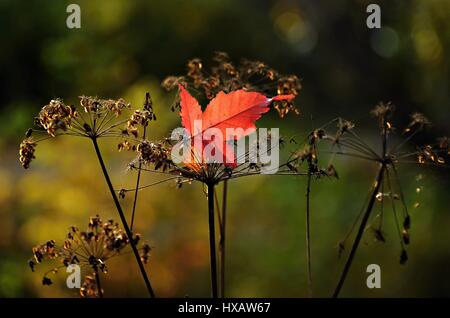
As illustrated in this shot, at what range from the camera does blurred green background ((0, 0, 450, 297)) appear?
4.04 meters

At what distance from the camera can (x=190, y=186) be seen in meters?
4.55

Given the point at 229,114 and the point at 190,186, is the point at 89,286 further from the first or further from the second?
the point at 190,186

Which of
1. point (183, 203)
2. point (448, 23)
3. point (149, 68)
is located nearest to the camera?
point (183, 203)

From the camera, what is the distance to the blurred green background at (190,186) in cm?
404

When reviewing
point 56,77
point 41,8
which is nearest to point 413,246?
point 56,77

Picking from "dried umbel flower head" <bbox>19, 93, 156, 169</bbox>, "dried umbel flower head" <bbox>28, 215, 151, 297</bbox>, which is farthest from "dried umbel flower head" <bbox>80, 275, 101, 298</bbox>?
"dried umbel flower head" <bbox>19, 93, 156, 169</bbox>

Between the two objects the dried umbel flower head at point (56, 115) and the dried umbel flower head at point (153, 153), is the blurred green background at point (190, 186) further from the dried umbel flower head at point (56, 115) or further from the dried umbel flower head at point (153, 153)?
the dried umbel flower head at point (56, 115)

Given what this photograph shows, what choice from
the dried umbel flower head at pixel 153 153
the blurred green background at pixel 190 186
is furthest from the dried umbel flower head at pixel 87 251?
the blurred green background at pixel 190 186

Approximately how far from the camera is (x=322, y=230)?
198 inches

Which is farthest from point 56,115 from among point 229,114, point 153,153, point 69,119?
point 229,114

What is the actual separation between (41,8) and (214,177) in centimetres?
628

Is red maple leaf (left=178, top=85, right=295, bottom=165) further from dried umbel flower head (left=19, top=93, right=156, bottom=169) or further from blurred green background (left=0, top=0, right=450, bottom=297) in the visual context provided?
blurred green background (left=0, top=0, right=450, bottom=297)

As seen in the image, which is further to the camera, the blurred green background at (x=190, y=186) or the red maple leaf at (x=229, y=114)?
the blurred green background at (x=190, y=186)
